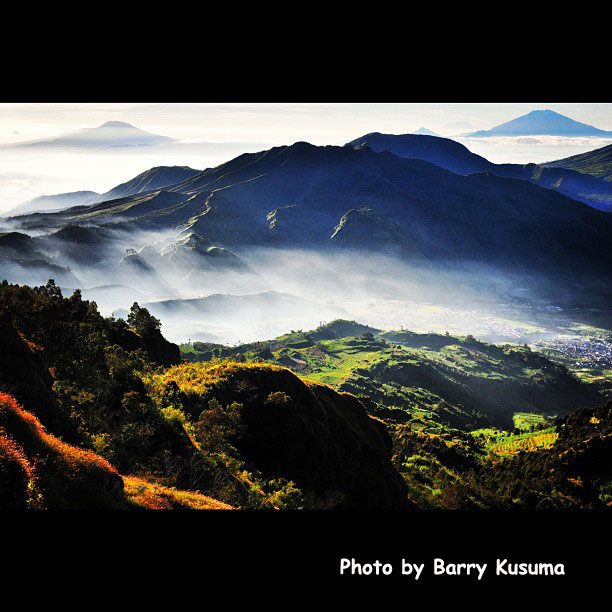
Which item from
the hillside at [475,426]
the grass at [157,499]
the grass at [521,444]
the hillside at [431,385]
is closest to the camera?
the grass at [157,499]

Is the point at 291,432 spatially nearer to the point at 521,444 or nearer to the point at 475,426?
the point at 521,444

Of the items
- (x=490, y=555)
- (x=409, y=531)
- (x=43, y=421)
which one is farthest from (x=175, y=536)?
(x=43, y=421)

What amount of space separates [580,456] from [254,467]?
58009 millimetres

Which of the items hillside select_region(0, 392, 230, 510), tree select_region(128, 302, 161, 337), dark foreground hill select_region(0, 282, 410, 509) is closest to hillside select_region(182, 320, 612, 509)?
dark foreground hill select_region(0, 282, 410, 509)

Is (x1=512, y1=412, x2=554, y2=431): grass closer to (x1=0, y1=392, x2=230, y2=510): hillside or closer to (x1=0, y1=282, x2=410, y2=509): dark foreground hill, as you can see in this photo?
(x1=0, y1=282, x2=410, y2=509): dark foreground hill

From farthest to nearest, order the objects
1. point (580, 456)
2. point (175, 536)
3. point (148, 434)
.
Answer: point (580, 456), point (148, 434), point (175, 536)

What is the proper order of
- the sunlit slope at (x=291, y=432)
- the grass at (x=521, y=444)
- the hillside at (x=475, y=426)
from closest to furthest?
the sunlit slope at (x=291, y=432), the hillside at (x=475, y=426), the grass at (x=521, y=444)

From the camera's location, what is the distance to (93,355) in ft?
79.8

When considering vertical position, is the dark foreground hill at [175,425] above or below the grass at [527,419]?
above

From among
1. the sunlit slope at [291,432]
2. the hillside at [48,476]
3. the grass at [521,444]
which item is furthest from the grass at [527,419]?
the hillside at [48,476]

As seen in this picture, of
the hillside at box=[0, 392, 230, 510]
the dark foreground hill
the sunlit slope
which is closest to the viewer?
the hillside at box=[0, 392, 230, 510]

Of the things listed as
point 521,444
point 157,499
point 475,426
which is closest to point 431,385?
point 475,426

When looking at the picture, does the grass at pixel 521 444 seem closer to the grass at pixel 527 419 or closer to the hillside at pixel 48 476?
the grass at pixel 527 419
